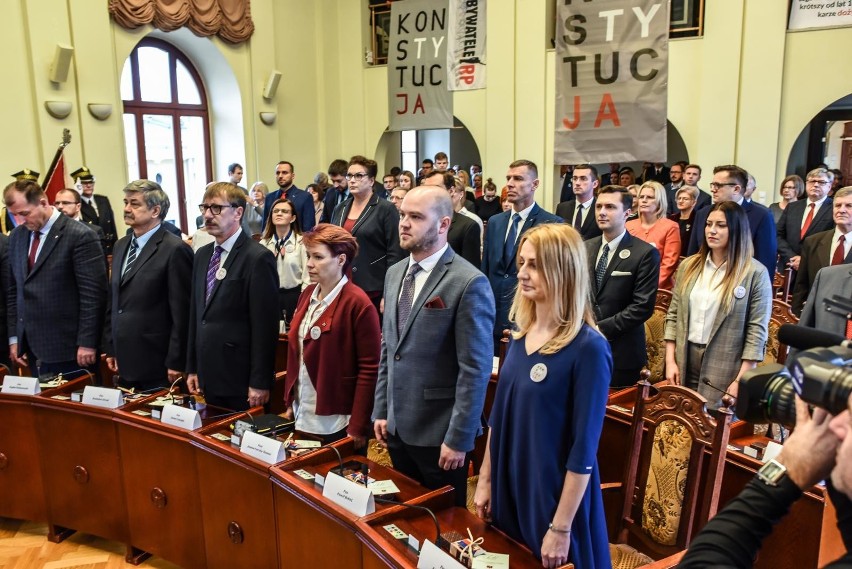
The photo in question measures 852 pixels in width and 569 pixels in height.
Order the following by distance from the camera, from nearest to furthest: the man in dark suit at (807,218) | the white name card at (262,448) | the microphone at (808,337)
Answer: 1. the microphone at (808,337)
2. the white name card at (262,448)
3. the man in dark suit at (807,218)

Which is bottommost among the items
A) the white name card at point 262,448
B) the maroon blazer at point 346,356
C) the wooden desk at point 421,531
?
the wooden desk at point 421,531

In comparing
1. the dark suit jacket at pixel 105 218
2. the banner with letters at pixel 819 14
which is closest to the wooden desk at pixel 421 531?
the dark suit jacket at pixel 105 218

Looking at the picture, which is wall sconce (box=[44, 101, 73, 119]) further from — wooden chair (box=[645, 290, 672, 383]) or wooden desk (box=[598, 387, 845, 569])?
wooden desk (box=[598, 387, 845, 569])

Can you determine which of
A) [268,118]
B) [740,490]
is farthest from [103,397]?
[268,118]

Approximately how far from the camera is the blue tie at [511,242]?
3940 millimetres

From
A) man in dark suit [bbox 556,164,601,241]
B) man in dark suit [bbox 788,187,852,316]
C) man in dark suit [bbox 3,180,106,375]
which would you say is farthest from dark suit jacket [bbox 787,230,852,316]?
man in dark suit [bbox 3,180,106,375]

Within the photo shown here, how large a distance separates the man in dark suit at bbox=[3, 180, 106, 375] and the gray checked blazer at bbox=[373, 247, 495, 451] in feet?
6.74

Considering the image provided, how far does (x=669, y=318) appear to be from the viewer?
317 cm

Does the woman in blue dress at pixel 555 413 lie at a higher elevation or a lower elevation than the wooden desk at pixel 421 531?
higher

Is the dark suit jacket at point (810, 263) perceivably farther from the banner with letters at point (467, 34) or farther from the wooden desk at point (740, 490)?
the banner with letters at point (467, 34)

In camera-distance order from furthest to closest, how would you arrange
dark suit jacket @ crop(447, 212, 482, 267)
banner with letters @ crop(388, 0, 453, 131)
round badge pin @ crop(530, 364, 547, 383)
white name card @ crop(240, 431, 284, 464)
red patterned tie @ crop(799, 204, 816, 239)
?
banner with letters @ crop(388, 0, 453, 131) < red patterned tie @ crop(799, 204, 816, 239) < dark suit jacket @ crop(447, 212, 482, 267) < white name card @ crop(240, 431, 284, 464) < round badge pin @ crop(530, 364, 547, 383)

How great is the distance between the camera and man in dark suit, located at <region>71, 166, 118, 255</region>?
278 inches

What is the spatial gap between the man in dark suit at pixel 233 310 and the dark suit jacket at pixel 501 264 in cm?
150

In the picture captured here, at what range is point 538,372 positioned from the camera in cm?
172
